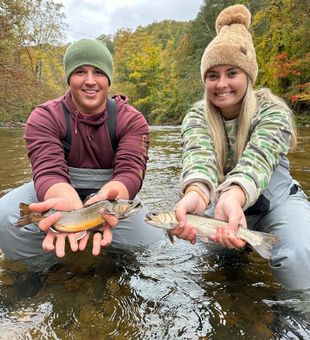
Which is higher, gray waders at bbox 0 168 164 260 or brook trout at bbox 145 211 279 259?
brook trout at bbox 145 211 279 259

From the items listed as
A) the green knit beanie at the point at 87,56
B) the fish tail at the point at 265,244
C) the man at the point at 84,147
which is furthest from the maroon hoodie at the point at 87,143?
the fish tail at the point at 265,244

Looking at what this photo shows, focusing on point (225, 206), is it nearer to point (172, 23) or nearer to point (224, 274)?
point (224, 274)

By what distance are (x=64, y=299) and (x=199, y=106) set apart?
189cm

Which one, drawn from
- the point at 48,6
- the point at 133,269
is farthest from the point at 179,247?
the point at 48,6

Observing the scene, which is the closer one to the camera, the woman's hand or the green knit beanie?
the woman's hand

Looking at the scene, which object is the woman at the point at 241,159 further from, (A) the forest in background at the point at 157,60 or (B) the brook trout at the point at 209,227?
(A) the forest in background at the point at 157,60

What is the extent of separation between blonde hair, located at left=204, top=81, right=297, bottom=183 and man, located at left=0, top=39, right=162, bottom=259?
65cm

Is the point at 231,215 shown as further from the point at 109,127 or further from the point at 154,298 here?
the point at 109,127

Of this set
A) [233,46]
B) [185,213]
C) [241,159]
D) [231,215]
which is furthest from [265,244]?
[233,46]

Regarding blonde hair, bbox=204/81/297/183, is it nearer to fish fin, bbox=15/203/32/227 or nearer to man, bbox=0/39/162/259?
man, bbox=0/39/162/259

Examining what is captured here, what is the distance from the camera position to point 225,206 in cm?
251

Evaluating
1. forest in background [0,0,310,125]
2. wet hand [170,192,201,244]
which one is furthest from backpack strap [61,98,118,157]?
forest in background [0,0,310,125]

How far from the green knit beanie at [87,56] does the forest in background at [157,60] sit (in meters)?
18.7

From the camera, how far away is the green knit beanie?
334cm
